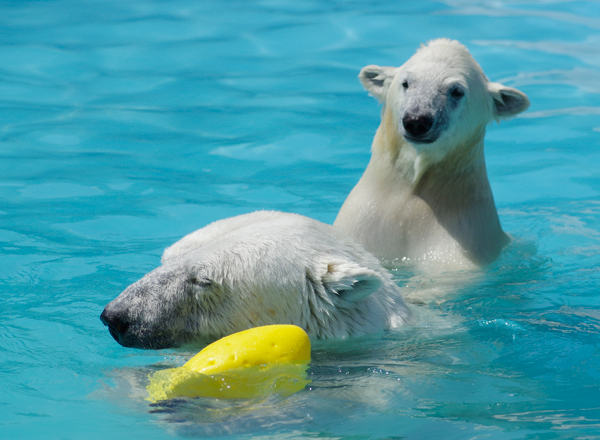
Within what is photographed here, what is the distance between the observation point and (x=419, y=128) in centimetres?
554

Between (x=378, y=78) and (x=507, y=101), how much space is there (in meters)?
1.04

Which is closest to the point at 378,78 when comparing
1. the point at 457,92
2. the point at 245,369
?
the point at 457,92

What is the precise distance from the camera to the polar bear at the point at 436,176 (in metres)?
5.70

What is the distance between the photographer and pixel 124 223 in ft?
22.4

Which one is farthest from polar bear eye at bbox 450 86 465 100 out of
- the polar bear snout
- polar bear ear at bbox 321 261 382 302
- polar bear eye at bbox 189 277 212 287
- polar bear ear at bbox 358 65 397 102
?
polar bear eye at bbox 189 277 212 287

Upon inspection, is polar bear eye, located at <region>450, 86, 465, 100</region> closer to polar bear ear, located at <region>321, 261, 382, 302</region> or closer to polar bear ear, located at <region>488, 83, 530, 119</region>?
polar bear ear, located at <region>488, 83, 530, 119</region>

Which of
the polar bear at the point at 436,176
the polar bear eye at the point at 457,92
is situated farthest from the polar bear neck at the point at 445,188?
the polar bear eye at the point at 457,92

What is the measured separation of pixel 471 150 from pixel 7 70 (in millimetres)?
7496

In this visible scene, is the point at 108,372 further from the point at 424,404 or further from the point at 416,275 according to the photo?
the point at 416,275

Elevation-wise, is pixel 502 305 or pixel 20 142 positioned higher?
pixel 20 142

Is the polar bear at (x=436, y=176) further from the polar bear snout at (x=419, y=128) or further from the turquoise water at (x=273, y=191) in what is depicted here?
the turquoise water at (x=273, y=191)

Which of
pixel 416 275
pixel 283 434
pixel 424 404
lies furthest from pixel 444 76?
pixel 283 434

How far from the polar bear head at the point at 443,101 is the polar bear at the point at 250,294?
2.08 metres

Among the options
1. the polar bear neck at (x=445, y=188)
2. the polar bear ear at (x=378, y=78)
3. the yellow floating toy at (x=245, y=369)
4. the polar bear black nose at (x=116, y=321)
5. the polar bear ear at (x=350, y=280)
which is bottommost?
the yellow floating toy at (x=245, y=369)
